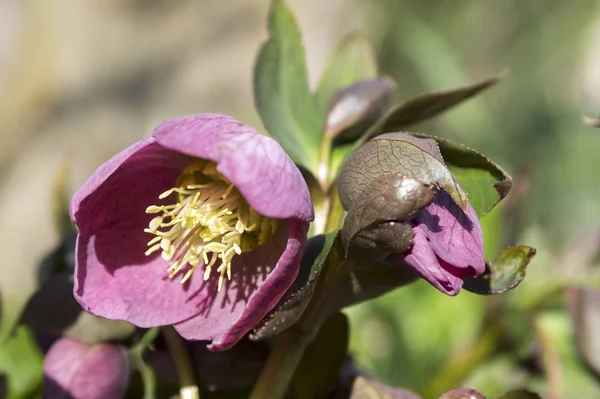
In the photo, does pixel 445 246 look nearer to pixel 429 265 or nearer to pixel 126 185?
pixel 429 265

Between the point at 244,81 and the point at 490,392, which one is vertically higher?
the point at 490,392

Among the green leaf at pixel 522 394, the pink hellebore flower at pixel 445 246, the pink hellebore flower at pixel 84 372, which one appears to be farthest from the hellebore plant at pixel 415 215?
the pink hellebore flower at pixel 84 372

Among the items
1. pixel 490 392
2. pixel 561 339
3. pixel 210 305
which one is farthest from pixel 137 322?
pixel 561 339

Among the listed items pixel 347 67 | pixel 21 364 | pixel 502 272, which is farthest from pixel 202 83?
pixel 502 272

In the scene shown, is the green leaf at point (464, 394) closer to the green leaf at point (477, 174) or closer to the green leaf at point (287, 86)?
the green leaf at point (477, 174)

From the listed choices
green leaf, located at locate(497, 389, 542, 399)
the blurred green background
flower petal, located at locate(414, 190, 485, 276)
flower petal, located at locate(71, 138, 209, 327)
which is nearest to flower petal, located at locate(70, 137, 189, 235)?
flower petal, located at locate(71, 138, 209, 327)

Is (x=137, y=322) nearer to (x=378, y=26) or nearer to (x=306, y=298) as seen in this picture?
(x=306, y=298)
